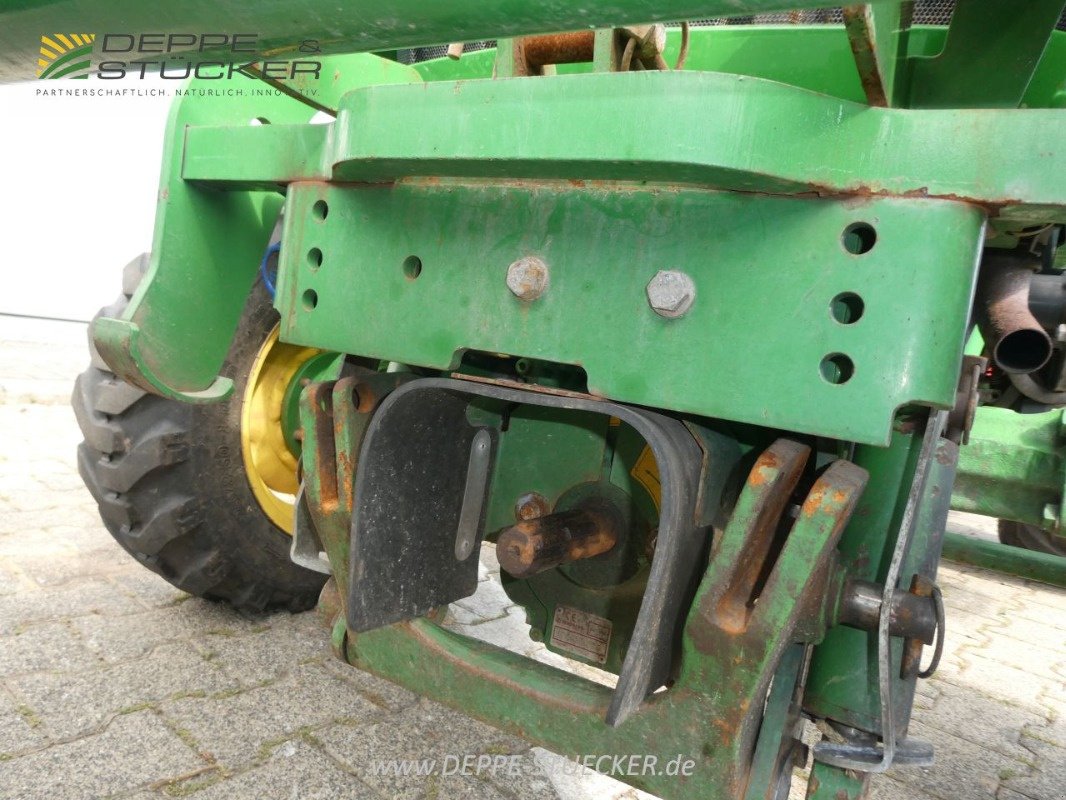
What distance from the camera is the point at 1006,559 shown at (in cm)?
246

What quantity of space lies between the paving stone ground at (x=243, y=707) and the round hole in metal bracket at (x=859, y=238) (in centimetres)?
130

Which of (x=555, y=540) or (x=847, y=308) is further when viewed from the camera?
(x=555, y=540)

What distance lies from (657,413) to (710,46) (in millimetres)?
779

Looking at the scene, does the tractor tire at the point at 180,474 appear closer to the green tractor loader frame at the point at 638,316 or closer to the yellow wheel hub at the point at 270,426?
the yellow wheel hub at the point at 270,426

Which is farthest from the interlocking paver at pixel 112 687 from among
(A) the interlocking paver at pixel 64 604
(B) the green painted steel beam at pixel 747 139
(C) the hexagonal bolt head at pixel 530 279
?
(B) the green painted steel beam at pixel 747 139

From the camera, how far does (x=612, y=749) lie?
3.47 feet

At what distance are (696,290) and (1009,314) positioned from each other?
0.55 m

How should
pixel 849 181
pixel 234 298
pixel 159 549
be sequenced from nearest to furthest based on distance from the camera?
pixel 849 181
pixel 234 298
pixel 159 549

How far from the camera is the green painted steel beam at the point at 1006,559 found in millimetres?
2428

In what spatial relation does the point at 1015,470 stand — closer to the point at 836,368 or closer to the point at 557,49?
the point at 836,368

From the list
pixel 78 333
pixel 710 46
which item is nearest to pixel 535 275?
pixel 710 46

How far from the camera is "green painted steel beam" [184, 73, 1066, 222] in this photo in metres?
0.82

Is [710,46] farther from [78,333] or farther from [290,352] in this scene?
[78,333]

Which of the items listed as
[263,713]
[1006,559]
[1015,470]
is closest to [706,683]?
[263,713]
